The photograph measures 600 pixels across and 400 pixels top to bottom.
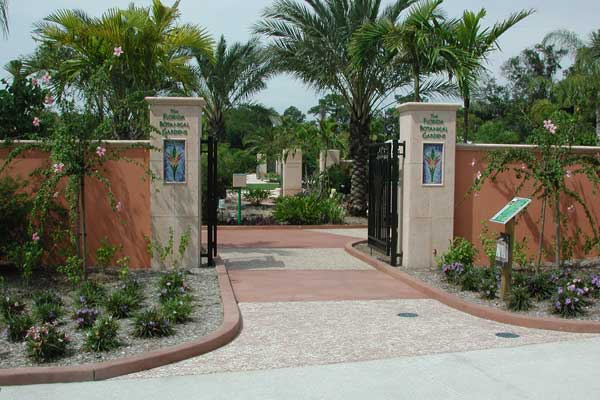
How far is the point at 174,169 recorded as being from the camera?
10641 mm

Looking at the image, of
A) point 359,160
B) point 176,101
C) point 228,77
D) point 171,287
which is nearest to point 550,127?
point 176,101

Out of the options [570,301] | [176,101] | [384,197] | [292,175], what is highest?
[176,101]

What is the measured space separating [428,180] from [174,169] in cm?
425

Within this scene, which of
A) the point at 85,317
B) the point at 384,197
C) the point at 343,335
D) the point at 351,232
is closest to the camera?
the point at 85,317

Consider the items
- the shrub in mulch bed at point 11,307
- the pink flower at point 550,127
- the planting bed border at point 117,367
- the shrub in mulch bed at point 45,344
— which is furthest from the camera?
the pink flower at point 550,127

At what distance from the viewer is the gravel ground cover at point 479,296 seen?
798 cm

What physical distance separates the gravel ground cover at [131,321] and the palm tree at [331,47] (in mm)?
9926

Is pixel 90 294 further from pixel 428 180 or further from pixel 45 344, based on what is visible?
pixel 428 180

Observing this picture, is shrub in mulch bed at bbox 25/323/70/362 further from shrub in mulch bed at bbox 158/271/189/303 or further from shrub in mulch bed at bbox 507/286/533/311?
shrub in mulch bed at bbox 507/286/533/311

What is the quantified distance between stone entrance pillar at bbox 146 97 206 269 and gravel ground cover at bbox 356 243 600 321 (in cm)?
376

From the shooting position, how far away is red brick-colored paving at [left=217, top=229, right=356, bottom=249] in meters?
15.0

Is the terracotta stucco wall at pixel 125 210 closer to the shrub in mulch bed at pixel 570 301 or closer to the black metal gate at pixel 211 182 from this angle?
the black metal gate at pixel 211 182

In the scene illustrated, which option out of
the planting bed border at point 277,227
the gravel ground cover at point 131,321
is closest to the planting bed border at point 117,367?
the gravel ground cover at point 131,321

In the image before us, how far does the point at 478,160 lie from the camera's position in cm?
1131
